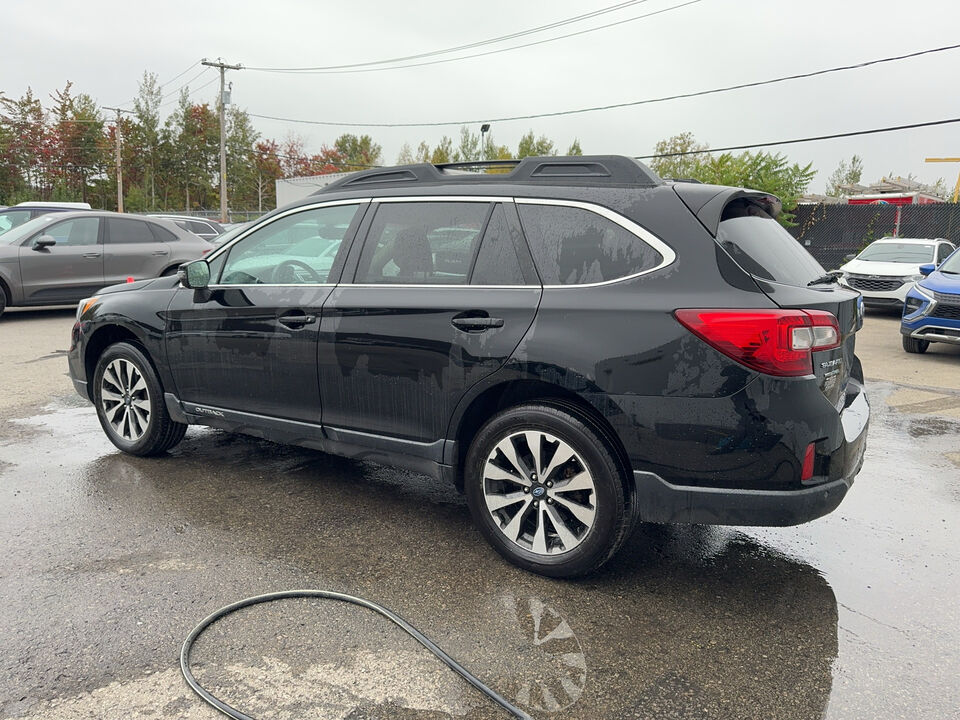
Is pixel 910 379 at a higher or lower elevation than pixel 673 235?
lower

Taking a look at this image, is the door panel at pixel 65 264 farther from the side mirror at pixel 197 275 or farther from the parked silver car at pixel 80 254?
the side mirror at pixel 197 275

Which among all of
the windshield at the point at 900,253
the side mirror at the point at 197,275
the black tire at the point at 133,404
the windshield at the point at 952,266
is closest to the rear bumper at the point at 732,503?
the side mirror at the point at 197,275

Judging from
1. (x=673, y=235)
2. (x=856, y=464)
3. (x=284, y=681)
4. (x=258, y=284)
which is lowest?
(x=284, y=681)

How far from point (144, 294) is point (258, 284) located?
1.05 m

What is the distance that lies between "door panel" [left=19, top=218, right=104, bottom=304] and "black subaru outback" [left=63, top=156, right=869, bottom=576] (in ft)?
29.5

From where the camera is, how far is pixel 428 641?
2854mm

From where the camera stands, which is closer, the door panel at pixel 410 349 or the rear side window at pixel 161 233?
the door panel at pixel 410 349

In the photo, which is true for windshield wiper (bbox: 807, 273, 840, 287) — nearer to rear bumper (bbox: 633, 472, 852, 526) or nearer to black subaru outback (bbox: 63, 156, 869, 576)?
black subaru outback (bbox: 63, 156, 869, 576)

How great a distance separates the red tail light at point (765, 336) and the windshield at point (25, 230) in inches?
465

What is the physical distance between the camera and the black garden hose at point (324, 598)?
2475 millimetres

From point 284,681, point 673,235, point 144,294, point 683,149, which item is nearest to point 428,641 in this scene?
point 284,681

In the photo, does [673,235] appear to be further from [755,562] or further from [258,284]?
[258,284]

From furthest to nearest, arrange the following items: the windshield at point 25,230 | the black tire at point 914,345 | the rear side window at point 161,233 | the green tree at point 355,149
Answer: the green tree at point 355,149 → the rear side window at point 161,233 → the windshield at point 25,230 → the black tire at point 914,345

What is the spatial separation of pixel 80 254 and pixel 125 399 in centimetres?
833
